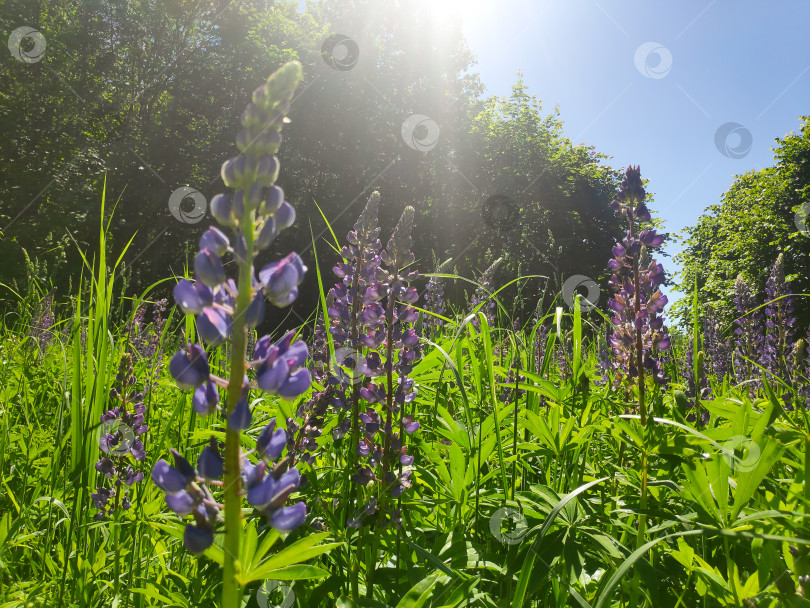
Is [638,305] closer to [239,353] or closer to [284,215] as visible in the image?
[284,215]

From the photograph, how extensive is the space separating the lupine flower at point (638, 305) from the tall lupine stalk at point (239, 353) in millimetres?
1754

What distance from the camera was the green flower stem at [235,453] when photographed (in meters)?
0.79

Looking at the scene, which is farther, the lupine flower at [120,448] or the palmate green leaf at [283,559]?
the lupine flower at [120,448]

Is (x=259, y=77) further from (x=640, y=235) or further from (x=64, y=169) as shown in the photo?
(x=640, y=235)

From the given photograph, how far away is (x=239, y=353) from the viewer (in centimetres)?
81

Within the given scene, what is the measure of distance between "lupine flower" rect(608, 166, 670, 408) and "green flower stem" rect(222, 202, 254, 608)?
1.83 m

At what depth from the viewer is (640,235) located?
8.07 ft

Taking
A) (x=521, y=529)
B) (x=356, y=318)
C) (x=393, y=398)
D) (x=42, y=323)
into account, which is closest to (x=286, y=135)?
(x=42, y=323)

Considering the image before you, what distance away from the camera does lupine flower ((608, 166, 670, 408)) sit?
7.36ft

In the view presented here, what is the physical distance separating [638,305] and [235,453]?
2.01m

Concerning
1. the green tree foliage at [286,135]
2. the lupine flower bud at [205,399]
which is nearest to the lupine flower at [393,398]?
the lupine flower bud at [205,399]

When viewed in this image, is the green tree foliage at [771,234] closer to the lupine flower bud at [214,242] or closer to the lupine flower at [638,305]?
the lupine flower at [638,305]

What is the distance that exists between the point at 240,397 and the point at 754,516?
118 cm

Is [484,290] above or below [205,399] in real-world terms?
above
